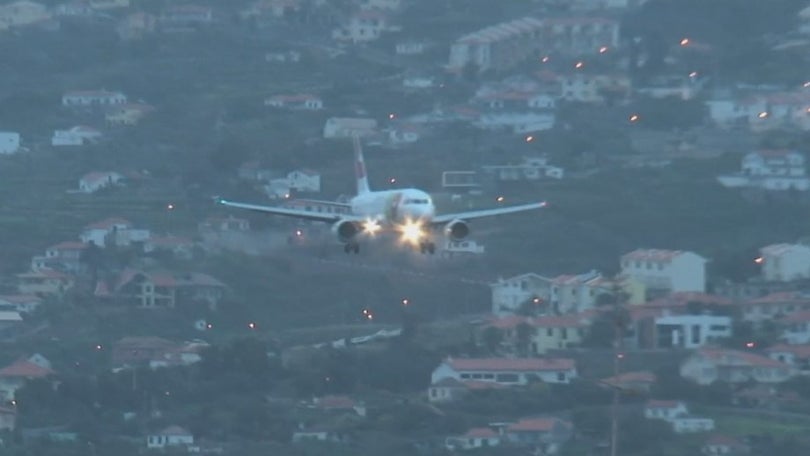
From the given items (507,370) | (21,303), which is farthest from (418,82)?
(507,370)

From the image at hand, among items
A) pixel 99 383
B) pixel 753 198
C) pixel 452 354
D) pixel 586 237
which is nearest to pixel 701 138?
pixel 753 198

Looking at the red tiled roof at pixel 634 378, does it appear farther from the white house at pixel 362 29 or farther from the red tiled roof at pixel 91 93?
the white house at pixel 362 29

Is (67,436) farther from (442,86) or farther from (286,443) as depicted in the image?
(442,86)

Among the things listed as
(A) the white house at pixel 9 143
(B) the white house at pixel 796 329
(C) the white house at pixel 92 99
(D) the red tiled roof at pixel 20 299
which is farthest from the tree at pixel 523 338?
(C) the white house at pixel 92 99

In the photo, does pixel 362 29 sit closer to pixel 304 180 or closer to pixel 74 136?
pixel 74 136

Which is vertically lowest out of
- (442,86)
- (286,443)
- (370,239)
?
(286,443)
